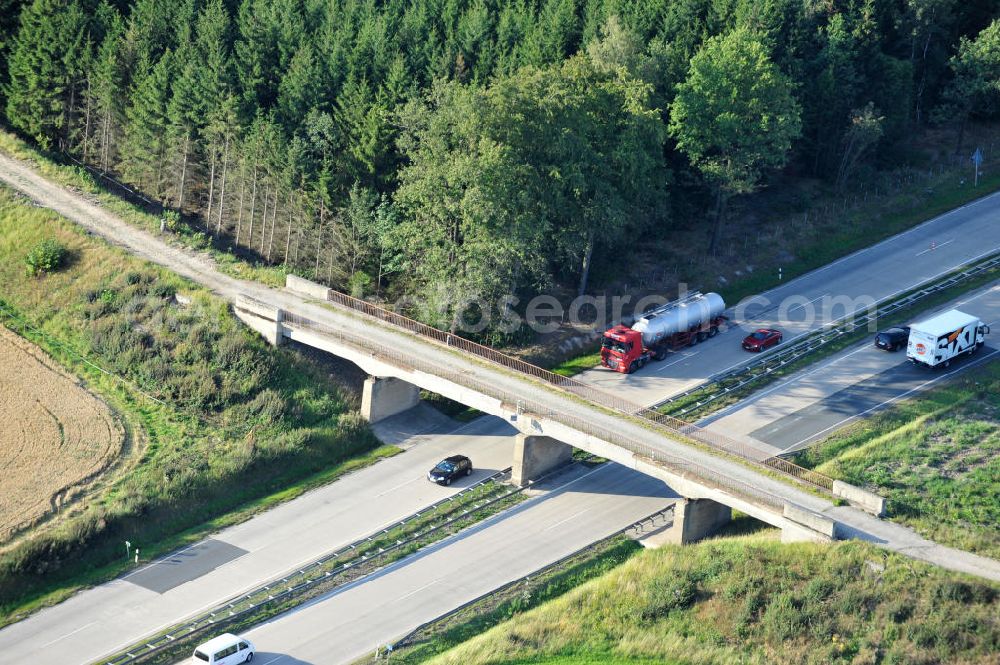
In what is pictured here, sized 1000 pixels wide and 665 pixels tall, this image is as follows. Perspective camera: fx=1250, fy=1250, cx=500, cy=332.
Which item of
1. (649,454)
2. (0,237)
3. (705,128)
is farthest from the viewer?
(0,237)

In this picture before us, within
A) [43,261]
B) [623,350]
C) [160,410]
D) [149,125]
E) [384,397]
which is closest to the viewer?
[160,410]

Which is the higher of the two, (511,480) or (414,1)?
(414,1)

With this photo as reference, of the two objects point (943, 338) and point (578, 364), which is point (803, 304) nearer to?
point (943, 338)

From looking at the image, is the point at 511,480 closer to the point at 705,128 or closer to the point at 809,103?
the point at 705,128

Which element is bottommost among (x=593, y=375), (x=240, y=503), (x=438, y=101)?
(x=240, y=503)

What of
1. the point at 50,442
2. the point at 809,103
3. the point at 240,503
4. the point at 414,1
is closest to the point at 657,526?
the point at 240,503

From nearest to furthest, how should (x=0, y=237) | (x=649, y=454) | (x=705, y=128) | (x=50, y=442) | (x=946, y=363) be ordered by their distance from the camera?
1. (x=649, y=454)
2. (x=50, y=442)
3. (x=946, y=363)
4. (x=705, y=128)
5. (x=0, y=237)

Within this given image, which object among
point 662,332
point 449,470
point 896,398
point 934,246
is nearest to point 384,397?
point 449,470
